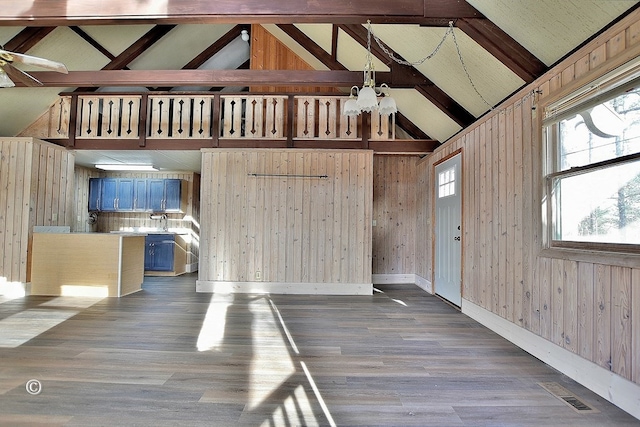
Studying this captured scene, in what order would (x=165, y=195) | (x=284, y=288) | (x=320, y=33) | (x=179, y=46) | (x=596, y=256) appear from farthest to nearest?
1. (x=165, y=195)
2. (x=179, y=46)
3. (x=284, y=288)
4. (x=320, y=33)
5. (x=596, y=256)

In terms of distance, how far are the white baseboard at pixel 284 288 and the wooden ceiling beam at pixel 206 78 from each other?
3118 millimetres

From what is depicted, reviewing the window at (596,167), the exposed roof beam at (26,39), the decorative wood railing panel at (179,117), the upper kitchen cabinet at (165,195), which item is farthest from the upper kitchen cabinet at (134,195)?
the window at (596,167)

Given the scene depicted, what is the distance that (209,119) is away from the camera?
18.5 feet

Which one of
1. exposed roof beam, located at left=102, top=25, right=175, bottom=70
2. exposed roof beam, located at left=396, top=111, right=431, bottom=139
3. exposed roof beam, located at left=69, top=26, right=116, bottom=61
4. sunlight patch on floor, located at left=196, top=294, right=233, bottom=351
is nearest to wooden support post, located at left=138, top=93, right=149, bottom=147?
exposed roof beam, located at left=102, top=25, right=175, bottom=70

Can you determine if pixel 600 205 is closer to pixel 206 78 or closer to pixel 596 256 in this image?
pixel 596 256

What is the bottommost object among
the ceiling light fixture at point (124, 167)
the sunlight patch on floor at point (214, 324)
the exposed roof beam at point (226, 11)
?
the sunlight patch on floor at point (214, 324)

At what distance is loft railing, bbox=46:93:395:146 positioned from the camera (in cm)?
558

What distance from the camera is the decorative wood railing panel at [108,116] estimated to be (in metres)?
5.62

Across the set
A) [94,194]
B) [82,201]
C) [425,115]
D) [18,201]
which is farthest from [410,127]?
[82,201]

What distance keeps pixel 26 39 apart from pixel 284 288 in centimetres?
515

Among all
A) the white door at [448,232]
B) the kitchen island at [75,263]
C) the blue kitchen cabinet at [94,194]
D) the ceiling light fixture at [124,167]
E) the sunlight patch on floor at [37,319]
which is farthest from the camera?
the blue kitchen cabinet at [94,194]

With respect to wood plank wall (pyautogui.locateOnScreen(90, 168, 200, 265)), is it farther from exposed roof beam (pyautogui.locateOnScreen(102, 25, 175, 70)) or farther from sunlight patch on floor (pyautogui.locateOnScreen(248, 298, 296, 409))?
sunlight patch on floor (pyautogui.locateOnScreen(248, 298, 296, 409))

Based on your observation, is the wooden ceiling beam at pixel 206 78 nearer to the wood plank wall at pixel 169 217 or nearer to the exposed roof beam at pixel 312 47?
the exposed roof beam at pixel 312 47

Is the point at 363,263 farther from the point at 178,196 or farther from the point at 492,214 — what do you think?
the point at 178,196
